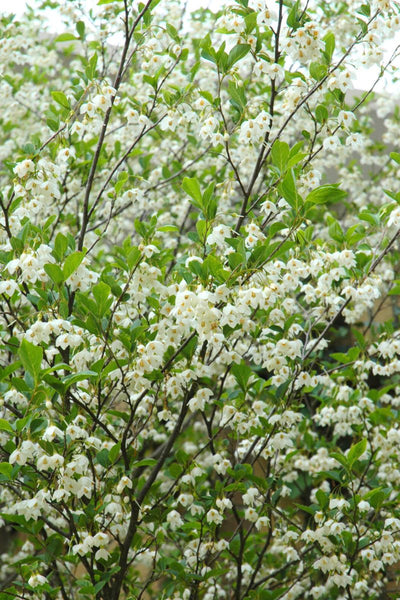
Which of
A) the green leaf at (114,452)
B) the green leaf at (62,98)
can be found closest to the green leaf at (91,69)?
the green leaf at (62,98)

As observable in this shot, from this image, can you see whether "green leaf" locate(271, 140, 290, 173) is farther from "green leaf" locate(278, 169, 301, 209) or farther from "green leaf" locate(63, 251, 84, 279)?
"green leaf" locate(63, 251, 84, 279)

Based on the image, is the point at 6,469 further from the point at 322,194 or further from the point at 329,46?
the point at 329,46

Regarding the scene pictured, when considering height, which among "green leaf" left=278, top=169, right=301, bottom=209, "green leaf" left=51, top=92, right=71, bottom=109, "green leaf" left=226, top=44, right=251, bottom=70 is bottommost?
"green leaf" left=278, top=169, right=301, bottom=209

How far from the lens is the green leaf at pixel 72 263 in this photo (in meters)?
2.11

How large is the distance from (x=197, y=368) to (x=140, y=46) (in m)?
1.46

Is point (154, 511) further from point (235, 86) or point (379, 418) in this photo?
point (235, 86)

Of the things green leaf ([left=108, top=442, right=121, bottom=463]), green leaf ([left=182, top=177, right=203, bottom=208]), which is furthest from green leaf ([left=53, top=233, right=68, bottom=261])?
green leaf ([left=108, top=442, right=121, bottom=463])

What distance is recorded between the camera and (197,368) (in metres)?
2.40

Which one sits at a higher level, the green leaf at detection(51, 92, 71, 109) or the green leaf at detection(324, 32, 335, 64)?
the green leaf at detection(324, 32, 335, 64)

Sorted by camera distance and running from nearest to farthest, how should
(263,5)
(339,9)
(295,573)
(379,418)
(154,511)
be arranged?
(263,5), (154,511), (379,418), (295,573), (339,9)

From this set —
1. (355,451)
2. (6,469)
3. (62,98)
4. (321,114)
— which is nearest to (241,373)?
(355,451)

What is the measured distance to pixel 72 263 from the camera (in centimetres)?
212

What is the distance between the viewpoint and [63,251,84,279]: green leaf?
2105mm

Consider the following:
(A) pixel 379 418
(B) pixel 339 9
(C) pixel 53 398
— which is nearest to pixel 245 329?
(C) pixel 53 398
